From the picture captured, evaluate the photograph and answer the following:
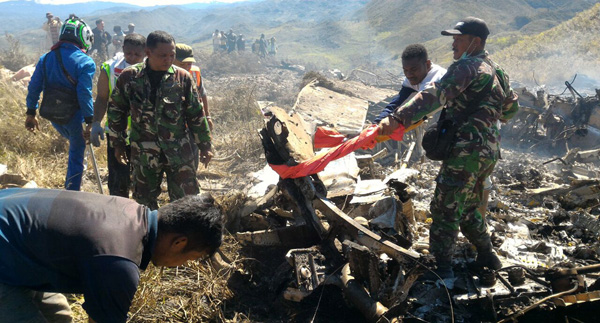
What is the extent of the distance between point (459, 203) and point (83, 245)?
265cm

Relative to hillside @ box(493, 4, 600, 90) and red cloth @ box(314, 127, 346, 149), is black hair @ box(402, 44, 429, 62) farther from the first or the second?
hillside @ box(493, 4, 600, 90)

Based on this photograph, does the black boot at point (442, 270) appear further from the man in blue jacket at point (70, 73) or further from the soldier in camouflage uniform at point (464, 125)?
the man in blue jacket at point (70, 73)

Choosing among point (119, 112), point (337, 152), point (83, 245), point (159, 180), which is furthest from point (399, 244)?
point (119, 112)

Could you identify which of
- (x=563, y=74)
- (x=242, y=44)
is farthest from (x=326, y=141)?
(x=242, y=44)

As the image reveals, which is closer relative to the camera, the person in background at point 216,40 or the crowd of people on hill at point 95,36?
the crowd of people on hill at point 95,36

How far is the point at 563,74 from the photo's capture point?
20750mm

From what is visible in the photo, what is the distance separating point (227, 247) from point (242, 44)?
28.4 meters

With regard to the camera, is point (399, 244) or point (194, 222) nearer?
point (194, 222)

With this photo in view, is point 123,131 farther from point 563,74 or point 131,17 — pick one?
point 131,17

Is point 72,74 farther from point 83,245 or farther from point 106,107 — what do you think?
point 83,245

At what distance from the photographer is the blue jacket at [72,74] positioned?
13.4 ft

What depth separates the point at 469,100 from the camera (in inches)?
124

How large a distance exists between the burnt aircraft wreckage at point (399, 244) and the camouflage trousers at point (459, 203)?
0.22 m

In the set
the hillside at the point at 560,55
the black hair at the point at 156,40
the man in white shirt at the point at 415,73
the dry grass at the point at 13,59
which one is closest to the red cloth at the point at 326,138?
the man in white shirt at the point at 415,73
